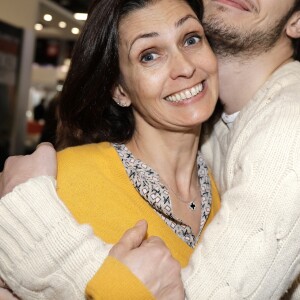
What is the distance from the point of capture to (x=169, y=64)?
71.5 inches

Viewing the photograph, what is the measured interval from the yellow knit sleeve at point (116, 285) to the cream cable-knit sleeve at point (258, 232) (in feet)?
0.54

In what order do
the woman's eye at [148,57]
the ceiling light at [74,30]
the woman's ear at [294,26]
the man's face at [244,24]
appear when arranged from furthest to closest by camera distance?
1. the ceiling light at [74,30]
2. the woman's ear at [294,26]
3. the man's face at [244,24]
4. the woman's eye at [148,57]

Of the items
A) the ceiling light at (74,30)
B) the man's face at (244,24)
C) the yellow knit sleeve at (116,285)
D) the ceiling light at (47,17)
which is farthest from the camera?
the ceiling light at (74,30)

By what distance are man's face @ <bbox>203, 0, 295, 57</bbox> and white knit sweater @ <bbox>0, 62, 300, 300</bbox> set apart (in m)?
0.52

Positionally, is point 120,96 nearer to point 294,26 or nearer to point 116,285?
point 294,26

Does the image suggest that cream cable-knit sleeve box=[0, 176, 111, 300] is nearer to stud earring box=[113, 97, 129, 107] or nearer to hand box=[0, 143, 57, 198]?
hand box=[0, 143, 57, 198]

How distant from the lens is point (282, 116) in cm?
153

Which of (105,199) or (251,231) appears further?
(105,199)

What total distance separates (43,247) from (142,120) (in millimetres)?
773

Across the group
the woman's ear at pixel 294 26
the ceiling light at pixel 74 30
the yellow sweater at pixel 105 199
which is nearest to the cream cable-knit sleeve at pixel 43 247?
the yellow sweater at pixel 105 199

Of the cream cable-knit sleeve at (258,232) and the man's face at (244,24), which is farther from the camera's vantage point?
the man's face at (244,24)

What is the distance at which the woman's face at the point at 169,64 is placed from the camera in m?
1.79

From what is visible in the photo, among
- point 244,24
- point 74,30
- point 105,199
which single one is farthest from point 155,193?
point 74,30

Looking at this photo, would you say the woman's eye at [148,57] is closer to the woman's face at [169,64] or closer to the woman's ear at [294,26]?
the woman's face at [169,64]
